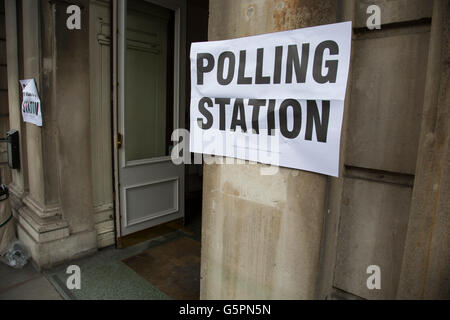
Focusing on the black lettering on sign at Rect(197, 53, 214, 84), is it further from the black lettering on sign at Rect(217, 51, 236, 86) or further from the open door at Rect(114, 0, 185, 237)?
the open door at Rect(114, 0, 185, 237)

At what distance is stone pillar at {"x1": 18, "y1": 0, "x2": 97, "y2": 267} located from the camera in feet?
10.0

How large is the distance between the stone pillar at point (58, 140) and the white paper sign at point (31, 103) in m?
0.06

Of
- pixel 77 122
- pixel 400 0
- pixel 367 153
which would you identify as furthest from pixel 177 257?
pixel 400 0

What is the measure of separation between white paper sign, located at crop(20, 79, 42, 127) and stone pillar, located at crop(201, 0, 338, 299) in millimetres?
2254

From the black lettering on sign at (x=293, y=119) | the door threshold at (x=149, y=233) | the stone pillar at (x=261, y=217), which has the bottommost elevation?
the door threshold at (x=149, y=233)

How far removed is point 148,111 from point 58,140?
1.24m

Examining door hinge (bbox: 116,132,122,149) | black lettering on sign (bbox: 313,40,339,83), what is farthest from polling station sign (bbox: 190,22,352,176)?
door hinge (bbox: 116,132,122,149)

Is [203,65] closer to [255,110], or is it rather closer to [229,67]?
[229,67]

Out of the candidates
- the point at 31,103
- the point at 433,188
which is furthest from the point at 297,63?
the point at 31,103

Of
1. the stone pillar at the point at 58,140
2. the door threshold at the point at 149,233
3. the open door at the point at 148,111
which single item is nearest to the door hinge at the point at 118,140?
the open door at the point at 148,111

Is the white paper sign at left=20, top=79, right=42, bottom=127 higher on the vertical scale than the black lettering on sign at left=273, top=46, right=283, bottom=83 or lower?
lower

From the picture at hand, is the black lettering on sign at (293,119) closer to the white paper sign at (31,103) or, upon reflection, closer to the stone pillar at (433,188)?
the stone pillar at (433,188)

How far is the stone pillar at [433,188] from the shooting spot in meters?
1.26

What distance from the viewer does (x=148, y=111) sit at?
4016 mm
